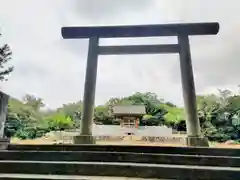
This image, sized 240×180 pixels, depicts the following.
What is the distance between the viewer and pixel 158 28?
714 centimetres

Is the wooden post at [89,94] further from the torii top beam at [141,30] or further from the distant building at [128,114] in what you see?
the distant building at [128,114]

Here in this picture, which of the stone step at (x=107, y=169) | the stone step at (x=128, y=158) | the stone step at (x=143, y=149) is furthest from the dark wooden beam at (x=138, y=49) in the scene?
the stone step at (x=107, y=169)

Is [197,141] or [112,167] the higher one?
[197,141]

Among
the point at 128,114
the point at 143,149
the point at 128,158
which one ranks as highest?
the point at 128,114

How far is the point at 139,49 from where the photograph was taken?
7305 millimetres

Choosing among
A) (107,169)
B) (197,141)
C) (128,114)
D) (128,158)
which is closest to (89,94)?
(128,158)

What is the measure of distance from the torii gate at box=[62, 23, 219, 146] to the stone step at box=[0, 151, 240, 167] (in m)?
2.56

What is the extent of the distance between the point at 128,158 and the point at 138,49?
14.3 feet

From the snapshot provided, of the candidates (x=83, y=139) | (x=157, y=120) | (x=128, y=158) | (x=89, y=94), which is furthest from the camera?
(x=157, y=120)

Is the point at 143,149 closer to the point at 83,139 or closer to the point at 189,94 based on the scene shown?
the point at 83,139

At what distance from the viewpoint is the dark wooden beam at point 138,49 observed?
7.21 metres

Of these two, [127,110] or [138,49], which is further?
[127,110]

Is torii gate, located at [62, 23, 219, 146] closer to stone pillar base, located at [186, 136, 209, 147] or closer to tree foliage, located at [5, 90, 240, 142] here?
stone pillar base, located at [186, 136, 209, 147]

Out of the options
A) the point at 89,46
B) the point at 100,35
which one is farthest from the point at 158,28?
the point at 89,46
